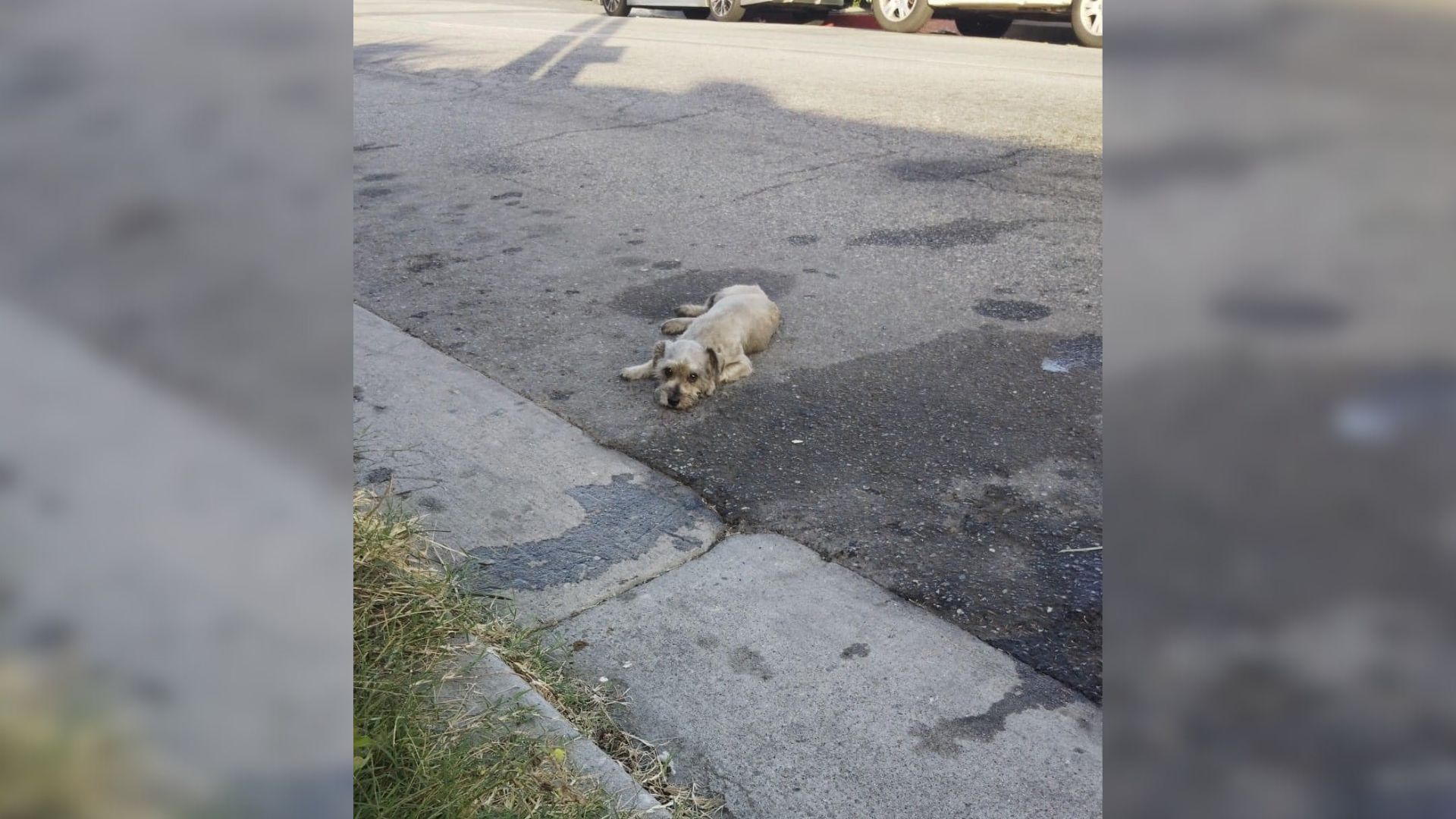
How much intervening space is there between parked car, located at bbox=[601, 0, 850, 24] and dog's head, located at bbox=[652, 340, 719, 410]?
14.6 m

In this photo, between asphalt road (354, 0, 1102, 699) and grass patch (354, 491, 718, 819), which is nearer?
grass patch (354, 491, 718, 819)

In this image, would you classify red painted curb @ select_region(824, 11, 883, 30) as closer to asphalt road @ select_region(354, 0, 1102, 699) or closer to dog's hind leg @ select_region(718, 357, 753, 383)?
asphalt road @ select_region(354, 0, 1102, 699)

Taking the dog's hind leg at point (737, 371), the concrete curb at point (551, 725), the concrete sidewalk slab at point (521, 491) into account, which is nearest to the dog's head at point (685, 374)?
the dog's hind leg at point (737, 371)

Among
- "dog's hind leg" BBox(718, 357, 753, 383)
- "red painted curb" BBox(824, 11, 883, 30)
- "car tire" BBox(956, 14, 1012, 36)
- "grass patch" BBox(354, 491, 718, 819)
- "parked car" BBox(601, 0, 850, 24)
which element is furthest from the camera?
"red painted curb" BBox(824, 11, 883, 30)

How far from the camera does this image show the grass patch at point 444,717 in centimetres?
222

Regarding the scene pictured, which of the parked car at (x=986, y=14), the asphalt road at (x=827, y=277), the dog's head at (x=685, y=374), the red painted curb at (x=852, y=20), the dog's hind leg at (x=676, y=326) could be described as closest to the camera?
the asphalt road at (x=827, y=277)

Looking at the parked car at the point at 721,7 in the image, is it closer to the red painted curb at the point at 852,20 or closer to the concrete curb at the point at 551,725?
the red painted curb at the point at 852,20

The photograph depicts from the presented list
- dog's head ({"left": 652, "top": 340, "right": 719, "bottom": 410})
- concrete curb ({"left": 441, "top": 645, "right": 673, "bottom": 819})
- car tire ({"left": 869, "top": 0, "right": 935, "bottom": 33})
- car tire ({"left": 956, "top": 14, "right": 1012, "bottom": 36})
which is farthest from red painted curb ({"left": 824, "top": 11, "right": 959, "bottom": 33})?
concrete curb ({"left": 441, "top": 645, "right": 673, "bottom": 819})

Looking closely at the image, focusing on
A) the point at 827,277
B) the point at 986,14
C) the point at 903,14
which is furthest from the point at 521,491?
the point at 986,14

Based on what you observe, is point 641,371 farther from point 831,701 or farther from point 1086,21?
point 1086,21

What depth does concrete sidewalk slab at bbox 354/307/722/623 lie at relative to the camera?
3525 millimetres

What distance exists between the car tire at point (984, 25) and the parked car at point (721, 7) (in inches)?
90.7
